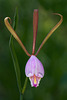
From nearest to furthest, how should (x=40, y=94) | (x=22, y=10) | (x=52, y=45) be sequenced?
(x=40, y=94) < (x=52, y=45) < (x=22, y=10)

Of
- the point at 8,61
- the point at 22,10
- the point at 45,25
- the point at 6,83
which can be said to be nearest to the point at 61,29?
the point at 45,25

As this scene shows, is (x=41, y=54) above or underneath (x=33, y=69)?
underneath

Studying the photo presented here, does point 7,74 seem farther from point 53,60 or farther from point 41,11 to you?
point 41,11

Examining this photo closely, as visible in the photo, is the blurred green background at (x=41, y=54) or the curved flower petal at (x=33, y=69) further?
the blurred green background at (x=41, y=54)

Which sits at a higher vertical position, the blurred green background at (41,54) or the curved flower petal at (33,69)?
the curved flower petal at (33,69)

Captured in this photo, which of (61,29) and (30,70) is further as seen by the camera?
(61,29)

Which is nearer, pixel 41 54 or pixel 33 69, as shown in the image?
pixel 33 69

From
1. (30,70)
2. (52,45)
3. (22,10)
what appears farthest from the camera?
(22,10)

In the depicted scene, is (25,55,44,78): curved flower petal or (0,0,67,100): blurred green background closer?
(25,55,44,78): curved flower petal
